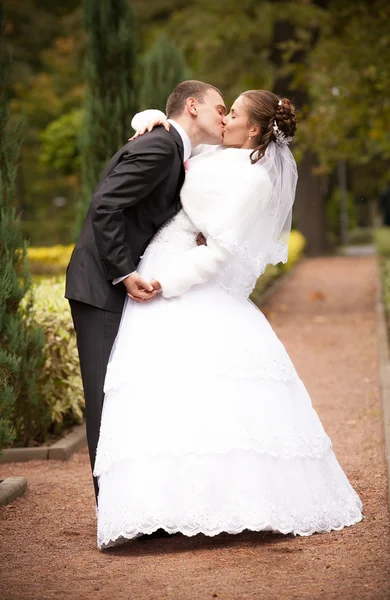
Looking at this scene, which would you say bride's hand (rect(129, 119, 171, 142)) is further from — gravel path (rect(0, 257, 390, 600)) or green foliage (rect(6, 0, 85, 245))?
green foliage (rect(6, 0, 85, 245))

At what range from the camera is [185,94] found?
5.29 m

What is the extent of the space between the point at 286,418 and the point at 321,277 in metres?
21.2

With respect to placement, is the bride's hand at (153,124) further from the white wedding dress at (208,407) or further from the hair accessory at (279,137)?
the hair accessory at (279,137)

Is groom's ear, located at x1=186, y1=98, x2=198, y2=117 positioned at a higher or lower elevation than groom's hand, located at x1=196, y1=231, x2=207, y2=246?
higher

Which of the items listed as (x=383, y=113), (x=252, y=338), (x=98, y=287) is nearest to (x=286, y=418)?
(x=252, y=338)

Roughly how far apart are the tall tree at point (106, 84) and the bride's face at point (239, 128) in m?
7.54

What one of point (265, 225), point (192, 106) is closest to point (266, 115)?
point (192, 106)

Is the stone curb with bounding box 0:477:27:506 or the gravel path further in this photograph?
the stone curb with bounding box 0:477:27:506

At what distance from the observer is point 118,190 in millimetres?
4891

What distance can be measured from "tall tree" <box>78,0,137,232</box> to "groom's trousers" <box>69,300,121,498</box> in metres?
7.69

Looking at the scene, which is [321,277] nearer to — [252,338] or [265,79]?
[265,79]

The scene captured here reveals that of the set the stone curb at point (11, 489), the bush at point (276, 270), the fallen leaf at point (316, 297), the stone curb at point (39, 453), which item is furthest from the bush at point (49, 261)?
the stone curb at point (11, 489)

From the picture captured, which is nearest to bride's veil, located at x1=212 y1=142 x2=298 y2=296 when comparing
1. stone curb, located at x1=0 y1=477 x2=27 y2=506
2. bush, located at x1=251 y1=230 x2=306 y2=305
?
stone curb, located at x1=0 y1=477 x2=27 y2=506

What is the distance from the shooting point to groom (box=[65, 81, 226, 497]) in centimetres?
491
